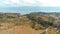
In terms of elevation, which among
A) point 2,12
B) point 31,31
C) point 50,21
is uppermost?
point 2,12

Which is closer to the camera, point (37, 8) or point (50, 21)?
point (50, 21)

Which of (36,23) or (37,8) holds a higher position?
(37,8)

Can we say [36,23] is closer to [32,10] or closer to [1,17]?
[32,10]

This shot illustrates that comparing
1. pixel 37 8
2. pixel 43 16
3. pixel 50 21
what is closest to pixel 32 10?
pixel 37 8

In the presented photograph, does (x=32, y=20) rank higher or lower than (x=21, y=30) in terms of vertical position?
higher

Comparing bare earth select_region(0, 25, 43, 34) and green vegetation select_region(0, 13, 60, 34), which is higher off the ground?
green vegetation select_region(0, 13, 60, 34)

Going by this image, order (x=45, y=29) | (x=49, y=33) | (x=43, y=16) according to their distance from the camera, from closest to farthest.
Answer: (x=49, y=33) < (x=45, y=29) < (x=43, y=16)

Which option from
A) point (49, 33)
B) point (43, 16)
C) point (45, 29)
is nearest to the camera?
point (49, 33)

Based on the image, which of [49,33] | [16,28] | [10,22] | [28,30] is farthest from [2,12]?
[49,33]

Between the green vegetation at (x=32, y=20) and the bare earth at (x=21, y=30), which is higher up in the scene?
the green vegetation at (x=32, y=20)
